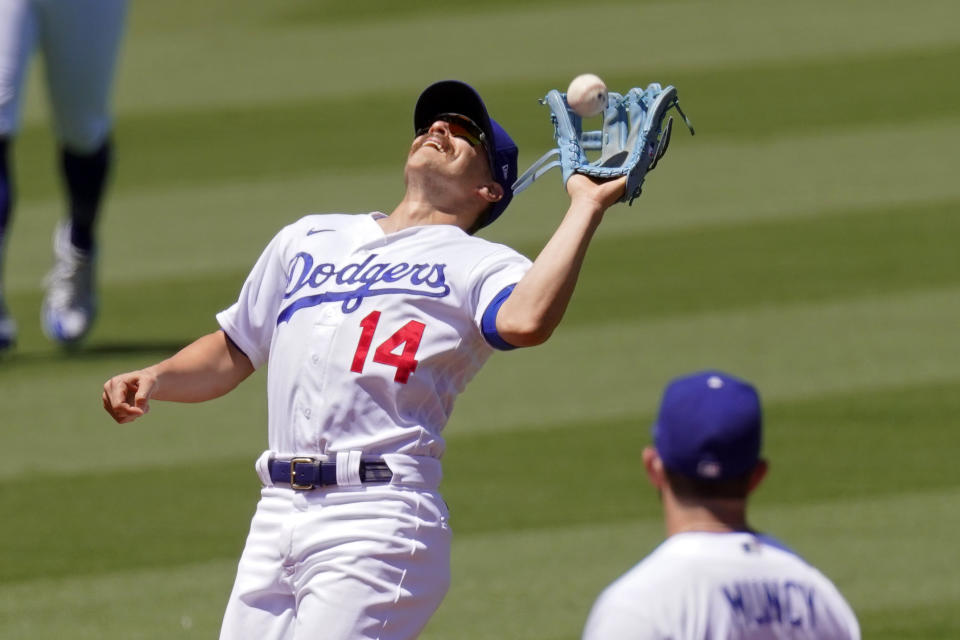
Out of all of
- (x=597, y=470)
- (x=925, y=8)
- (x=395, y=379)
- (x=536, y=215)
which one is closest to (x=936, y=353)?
(x=597, y=470)

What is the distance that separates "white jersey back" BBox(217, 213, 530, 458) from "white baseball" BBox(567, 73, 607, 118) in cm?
41

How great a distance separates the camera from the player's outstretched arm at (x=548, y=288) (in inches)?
144

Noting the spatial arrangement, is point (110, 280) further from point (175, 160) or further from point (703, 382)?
point (703, 382)

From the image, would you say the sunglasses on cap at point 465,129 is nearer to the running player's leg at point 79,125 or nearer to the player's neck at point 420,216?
the player's neck at point 420,216

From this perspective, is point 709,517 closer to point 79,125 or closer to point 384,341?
point 384,341

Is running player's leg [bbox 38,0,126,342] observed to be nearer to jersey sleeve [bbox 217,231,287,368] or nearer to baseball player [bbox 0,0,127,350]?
baseball player [bbox 0,0,127,350]

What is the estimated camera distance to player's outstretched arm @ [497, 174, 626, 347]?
144 inches

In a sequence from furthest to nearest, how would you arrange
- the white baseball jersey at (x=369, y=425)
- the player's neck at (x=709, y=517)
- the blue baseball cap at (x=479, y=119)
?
1. the blue baseball cap at (x=479, y=119)
2. the white baseball jersey at (x=369, y=425)
3. the player's neck at (x=709, y=517)

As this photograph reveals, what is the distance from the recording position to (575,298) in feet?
29.8

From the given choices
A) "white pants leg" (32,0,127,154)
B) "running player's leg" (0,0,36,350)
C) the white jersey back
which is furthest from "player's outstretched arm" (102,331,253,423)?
"white pants leg" (32,0,127,154)

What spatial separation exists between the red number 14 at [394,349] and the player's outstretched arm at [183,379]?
536 millimetres

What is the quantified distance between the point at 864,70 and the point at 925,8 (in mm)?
1699

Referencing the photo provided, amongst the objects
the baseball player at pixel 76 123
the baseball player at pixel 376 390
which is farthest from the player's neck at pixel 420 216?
the baseball player at pixel 76 123

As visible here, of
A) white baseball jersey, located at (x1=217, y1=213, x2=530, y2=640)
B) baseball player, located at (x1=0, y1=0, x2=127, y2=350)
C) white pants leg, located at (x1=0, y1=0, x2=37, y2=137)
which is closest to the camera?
white baseball jersey, located at (x1=217, y1=213, x2=530, y2=640)
